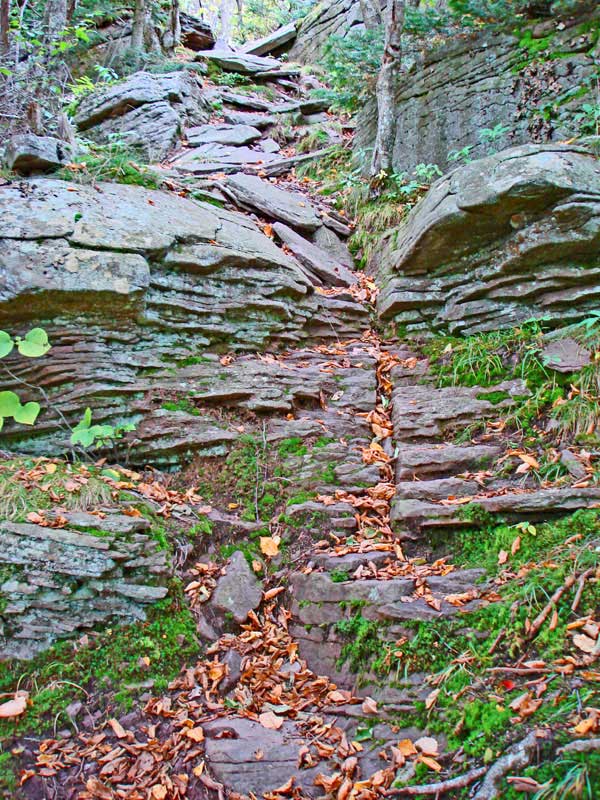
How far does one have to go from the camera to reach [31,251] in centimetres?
509

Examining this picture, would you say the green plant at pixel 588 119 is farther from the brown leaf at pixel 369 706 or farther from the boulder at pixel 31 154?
the brown leaf at pixel 369 706

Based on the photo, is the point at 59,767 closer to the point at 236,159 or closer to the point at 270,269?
the point at 270,269

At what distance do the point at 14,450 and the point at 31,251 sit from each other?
180cm

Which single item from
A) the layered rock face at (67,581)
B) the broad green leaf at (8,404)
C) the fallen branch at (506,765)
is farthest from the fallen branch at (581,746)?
the broad green leaf at (8,404)

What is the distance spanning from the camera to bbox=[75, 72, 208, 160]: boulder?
9828mm

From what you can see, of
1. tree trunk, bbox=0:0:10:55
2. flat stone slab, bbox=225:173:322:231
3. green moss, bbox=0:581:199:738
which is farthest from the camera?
flat stone slab, bbox=225:173:322:231

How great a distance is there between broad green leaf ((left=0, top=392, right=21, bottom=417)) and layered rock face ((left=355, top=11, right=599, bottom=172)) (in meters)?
6.57

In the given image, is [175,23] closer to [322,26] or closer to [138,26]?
[138,26]

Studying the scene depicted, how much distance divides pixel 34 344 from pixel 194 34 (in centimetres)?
1518

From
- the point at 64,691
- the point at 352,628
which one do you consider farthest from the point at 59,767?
the point at 352,628

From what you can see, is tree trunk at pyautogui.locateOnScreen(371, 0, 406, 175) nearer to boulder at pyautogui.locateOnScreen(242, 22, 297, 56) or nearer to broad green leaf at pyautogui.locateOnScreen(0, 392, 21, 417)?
broad green leaf at pyautogui.locateOnScreen(0, 392, 21, 417)

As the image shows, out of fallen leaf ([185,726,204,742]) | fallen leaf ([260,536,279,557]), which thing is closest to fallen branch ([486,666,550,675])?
fallen leaf ([185,726,204,742])

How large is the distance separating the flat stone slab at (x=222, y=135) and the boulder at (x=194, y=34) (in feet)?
21.7

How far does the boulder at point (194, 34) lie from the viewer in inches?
626
